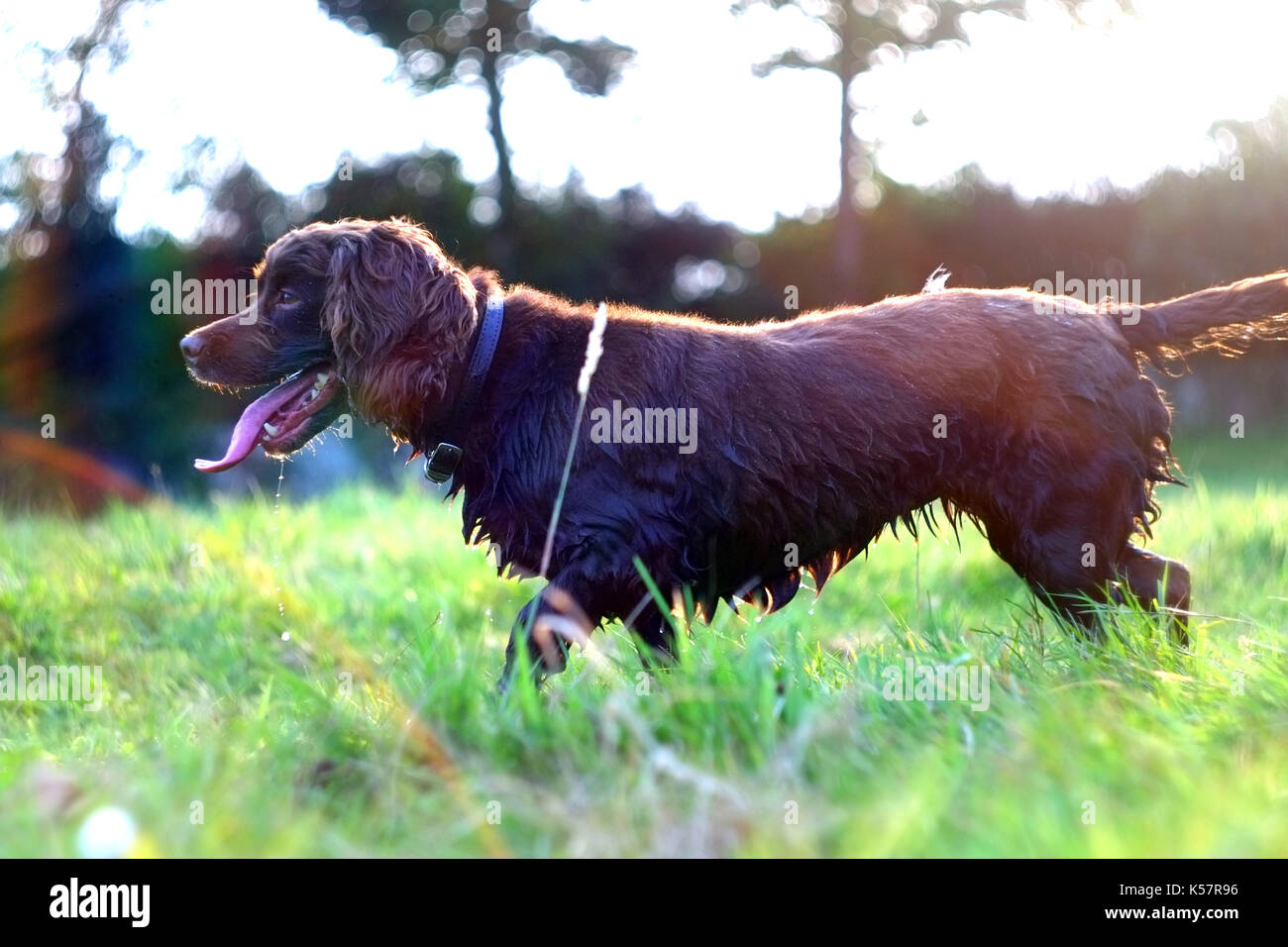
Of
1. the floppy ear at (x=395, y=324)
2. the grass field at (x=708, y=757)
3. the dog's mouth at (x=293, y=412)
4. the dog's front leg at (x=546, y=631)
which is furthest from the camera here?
the dog's mouth at (x=293, y=412)

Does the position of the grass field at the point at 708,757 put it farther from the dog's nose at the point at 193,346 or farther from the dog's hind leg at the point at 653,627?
the dog's nose at the point at 193,346

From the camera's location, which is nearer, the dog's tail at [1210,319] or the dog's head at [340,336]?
the dog's head at [340,336]

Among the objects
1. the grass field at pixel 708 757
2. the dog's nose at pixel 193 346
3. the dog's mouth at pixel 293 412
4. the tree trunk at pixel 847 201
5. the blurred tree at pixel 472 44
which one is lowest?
the grass field at pixel 708 757

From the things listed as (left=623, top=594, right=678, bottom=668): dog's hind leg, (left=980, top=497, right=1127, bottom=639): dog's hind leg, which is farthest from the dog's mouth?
(left=980, top=497, right=1127, bottom=639): dog's hind leg

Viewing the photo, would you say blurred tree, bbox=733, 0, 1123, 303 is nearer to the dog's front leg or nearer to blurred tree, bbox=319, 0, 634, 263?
blurred tree, bbox=319, 0, 634, 263

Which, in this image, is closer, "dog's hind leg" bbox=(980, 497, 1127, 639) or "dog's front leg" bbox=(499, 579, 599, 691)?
"dog's front leg" bbox=(499, 579, 599, 691)

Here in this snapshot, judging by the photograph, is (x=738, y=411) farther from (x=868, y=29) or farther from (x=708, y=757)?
(x=868, y=29)

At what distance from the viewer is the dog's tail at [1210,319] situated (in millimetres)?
4137

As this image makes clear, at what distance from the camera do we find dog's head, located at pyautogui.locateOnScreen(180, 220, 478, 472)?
3850 mm

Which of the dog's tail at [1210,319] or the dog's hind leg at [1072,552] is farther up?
the dog's tail at [1210,319]

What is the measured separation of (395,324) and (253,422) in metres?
0.68

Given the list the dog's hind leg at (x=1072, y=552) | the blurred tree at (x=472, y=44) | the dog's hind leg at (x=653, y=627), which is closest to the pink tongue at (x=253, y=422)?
the dog's hind leg at (x=653, y=627)

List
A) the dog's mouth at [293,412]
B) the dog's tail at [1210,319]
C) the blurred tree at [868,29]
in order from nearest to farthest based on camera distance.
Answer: the dog's mouth at [293,412] → the dog's tail at [1210,319] → the blurred tree at [868,29]
